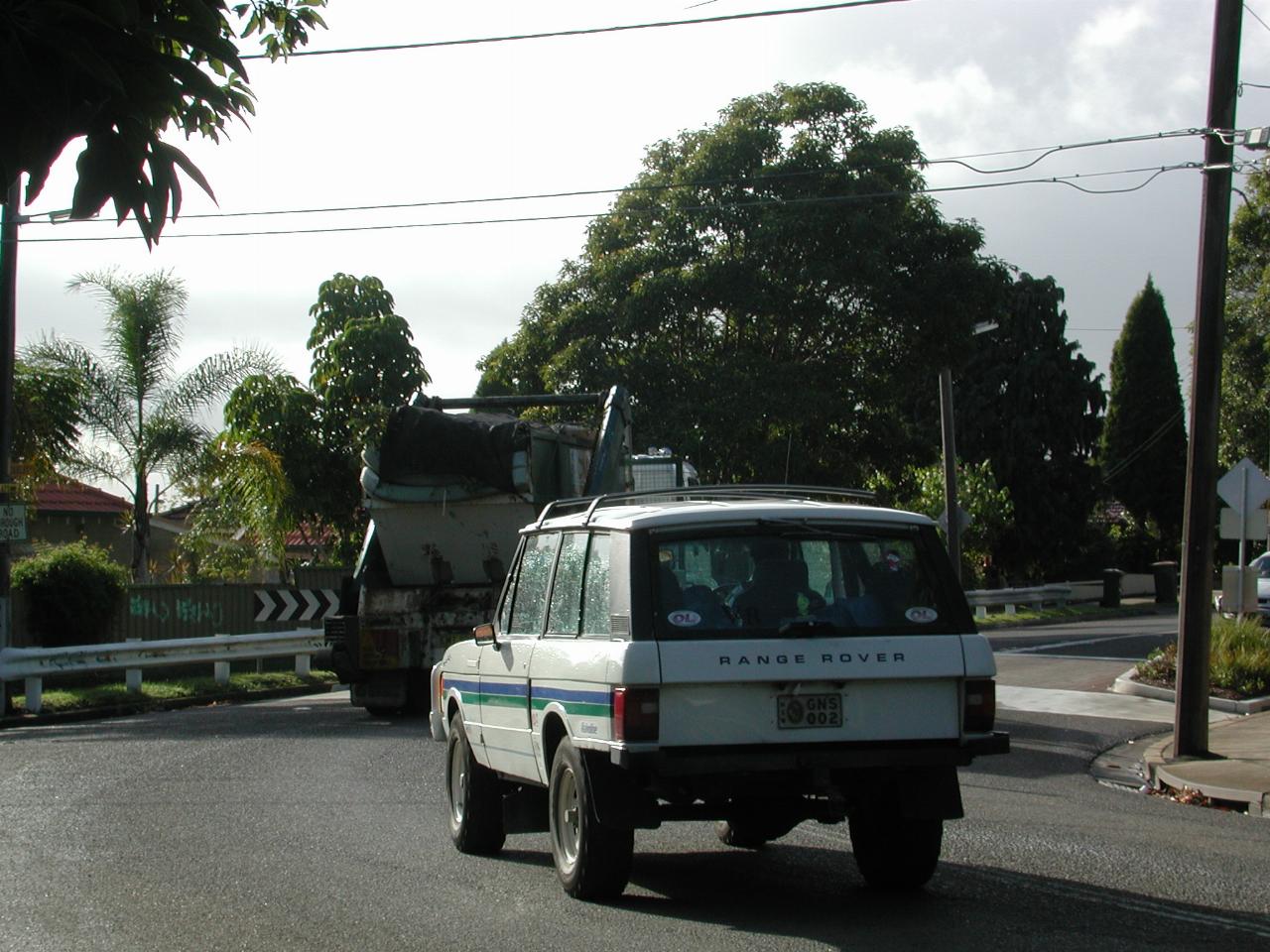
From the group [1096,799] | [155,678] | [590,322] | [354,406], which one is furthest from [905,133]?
[1096,799]

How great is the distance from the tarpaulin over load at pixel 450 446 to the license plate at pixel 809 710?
9.99 metres

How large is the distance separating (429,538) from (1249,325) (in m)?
29.3

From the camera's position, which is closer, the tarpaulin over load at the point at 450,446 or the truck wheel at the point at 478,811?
the truck wheel at the point at 478,811

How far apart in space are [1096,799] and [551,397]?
918 cm

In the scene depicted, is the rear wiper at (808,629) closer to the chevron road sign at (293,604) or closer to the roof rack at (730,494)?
the roof rack at (730,494)

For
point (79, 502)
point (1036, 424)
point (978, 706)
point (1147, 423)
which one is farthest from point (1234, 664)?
point (1147, 423)

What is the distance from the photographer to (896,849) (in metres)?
7.67

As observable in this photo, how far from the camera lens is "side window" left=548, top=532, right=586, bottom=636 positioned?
7973 millimetres

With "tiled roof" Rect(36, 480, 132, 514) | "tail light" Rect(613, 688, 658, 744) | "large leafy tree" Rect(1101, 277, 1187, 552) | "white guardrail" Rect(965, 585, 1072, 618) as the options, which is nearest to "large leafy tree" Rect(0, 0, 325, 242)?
"tail light" Rect(613, 688, 658, 744)

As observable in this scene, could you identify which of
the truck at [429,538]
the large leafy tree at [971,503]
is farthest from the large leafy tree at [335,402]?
the large leafy tree at [971,503]

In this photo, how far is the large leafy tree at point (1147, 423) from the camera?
65.1 metres

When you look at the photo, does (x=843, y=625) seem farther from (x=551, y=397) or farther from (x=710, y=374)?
(x=710, y=374)

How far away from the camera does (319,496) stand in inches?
1202

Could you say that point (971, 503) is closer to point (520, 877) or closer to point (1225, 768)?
point (1225, 768)
